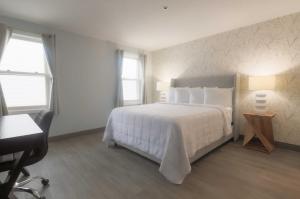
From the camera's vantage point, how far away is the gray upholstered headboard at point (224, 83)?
3395mm

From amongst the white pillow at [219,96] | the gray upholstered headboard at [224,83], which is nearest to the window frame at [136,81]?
the gray upholstered headboard at [224,83]

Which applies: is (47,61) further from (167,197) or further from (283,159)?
(283,159)

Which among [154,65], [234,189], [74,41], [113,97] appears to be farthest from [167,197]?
[154,65]

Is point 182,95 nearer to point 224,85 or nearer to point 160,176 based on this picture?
point 224,85

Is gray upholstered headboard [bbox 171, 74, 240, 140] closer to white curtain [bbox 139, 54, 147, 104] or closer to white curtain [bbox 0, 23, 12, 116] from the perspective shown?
white curtain [bbox 139, 54, 147, 104]

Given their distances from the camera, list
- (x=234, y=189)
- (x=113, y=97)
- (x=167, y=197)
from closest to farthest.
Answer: (x=167, y=197), (x=234, y=189), (x=113, y=97)

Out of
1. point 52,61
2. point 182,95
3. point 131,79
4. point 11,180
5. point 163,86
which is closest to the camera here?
point 11,180

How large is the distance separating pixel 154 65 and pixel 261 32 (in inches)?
124

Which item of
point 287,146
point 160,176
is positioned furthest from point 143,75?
point 287,146

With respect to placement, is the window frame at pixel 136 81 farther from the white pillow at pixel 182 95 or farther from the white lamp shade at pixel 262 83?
the white lamp shade at pixel 262 83

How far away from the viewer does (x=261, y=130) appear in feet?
9.96

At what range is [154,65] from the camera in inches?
219

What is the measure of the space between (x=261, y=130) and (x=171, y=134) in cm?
212

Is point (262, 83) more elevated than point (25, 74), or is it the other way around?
point (25, 74)
